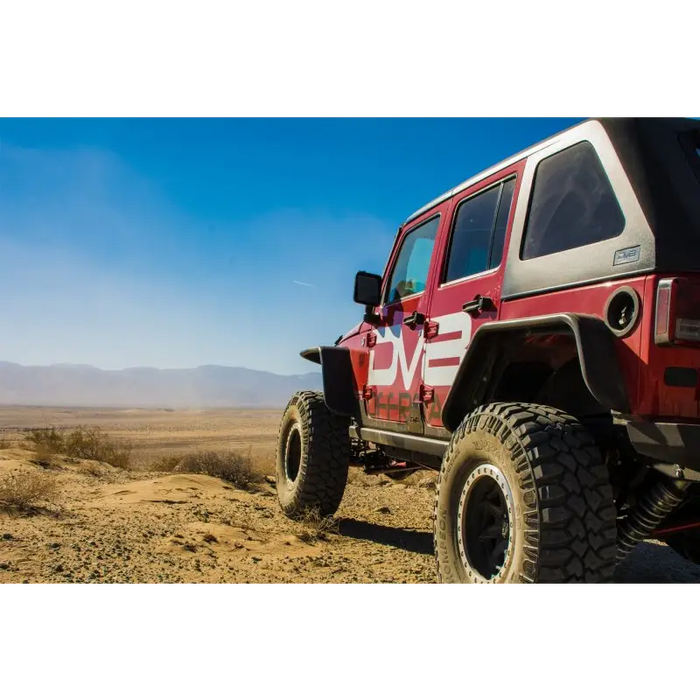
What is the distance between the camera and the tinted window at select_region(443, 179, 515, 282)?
3.30 meters

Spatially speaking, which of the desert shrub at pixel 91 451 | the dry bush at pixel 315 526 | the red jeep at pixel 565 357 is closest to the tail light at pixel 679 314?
the red jeep at pixel 565 357

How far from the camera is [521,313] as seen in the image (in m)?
2.84

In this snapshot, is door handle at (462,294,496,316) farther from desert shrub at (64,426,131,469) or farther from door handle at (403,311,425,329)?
desert shrub at (64,426,131,469)

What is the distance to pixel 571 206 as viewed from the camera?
2.76m

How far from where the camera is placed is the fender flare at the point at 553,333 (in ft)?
7.23

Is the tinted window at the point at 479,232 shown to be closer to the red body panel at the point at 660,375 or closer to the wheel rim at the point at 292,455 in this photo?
the red body panel at the point at 660,375

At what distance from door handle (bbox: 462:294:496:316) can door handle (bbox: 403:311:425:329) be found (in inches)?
25.6

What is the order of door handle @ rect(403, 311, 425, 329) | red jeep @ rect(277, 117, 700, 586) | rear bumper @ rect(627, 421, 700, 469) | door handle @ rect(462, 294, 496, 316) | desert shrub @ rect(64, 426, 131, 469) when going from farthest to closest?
desert shrub @ rect(64, 426, 131, 469)
door handle @ rect(403, 311, 425, 329)
door handle @ rect(462, 294, 496, 316)
red jeep @ rect(277, 117, 700, 586)
rear bumper @ rect(627, 421, 700, 469)

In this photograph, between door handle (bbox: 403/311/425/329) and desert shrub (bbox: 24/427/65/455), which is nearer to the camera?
door handle (bbox: 403/311/425/329)

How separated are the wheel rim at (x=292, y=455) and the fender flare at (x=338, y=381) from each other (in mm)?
975

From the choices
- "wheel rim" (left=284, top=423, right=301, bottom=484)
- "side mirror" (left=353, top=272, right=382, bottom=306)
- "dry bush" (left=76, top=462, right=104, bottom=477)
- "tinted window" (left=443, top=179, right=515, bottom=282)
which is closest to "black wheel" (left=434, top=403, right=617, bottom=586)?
"tinted window" (left=443, top=179, right=515, bottom=282)

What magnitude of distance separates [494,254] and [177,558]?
283cm

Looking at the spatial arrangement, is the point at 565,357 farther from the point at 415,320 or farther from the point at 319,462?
the point at 319,462
